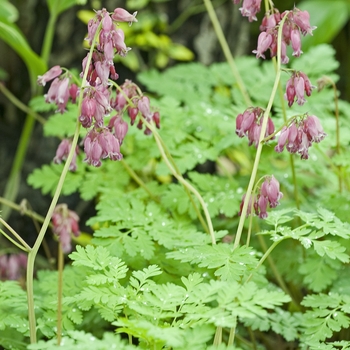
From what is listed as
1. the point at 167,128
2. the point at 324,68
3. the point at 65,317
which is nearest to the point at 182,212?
the point at 167,128

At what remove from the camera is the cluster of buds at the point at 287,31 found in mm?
1771

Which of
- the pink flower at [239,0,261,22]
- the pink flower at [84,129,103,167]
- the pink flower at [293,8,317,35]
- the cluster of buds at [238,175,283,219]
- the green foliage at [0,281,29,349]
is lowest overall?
the green foliage at [0,281,29,349]

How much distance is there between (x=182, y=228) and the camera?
7.18 feet

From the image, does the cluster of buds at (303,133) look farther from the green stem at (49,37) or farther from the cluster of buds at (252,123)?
the green stem at (49,37)

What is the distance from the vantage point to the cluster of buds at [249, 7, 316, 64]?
1.77 m

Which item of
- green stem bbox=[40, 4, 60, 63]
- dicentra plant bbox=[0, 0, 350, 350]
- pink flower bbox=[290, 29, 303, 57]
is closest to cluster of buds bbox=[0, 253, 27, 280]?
dicentra plant bbox=[0, 0, 350, 350]

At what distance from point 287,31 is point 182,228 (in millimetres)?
839

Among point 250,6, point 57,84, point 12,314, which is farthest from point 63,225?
point 250,6

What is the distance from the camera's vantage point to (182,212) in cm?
221

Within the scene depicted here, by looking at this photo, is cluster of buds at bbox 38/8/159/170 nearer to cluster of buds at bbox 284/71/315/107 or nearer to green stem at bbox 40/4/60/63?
cluster of buds at bbox 284/71/315/107

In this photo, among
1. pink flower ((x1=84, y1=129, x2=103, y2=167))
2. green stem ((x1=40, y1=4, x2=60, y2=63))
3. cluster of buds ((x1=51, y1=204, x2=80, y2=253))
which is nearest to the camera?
pink flower ((x1=84, y1=129, x2=103, y2=167))

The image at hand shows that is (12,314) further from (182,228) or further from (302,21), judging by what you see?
(302,21)

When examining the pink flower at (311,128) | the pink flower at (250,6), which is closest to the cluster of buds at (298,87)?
the pink flower at (311,128)

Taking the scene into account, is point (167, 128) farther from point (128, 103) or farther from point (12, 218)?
point (12, 218)
